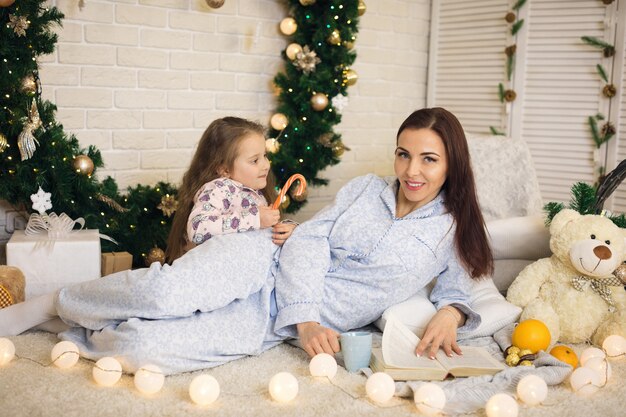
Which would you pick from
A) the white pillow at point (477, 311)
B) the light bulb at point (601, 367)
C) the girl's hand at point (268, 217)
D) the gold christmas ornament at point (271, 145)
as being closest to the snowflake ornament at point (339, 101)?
the gold christmas ornament at point (271, 145)

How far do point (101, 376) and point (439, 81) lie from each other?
335cm

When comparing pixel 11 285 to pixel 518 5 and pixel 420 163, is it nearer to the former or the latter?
pixel 420 163

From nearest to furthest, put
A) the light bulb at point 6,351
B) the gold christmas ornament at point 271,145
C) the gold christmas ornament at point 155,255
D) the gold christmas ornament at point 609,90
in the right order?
the light bulb at point 6,351 → the gold christmas ornament at point 155,255 → the gold christmas ornament at point 271,145 → the gold christmas ornament at point 609,90

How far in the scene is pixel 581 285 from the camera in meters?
2.56

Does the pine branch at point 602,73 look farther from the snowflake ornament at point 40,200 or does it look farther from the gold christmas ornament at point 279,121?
the snowflake ornament at point 40,200

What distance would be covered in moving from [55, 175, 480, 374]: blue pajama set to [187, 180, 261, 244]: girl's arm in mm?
93

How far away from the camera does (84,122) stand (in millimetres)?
3385

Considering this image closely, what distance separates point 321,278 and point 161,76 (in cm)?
169

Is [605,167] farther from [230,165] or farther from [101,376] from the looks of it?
[101,376]

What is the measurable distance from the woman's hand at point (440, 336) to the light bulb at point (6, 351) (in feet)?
4.17

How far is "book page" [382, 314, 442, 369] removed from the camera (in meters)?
2.13

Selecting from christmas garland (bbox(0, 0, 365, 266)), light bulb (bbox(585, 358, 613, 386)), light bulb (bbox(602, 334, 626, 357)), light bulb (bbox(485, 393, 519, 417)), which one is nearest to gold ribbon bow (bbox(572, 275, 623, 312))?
light bulb (bbox(602, 334, 626, 357))

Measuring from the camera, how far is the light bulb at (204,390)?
192 centimetres

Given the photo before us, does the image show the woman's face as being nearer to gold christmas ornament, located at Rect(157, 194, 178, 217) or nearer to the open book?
the open book
